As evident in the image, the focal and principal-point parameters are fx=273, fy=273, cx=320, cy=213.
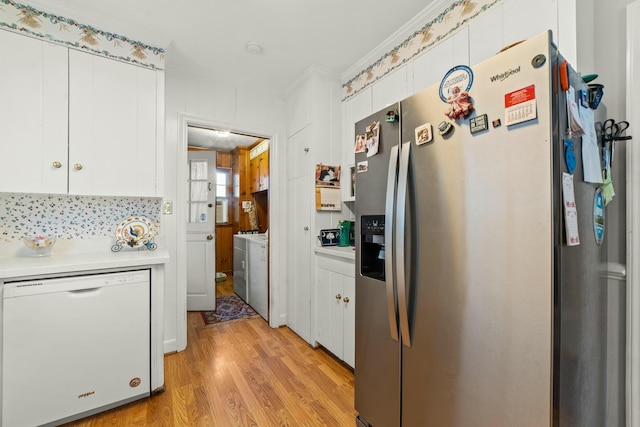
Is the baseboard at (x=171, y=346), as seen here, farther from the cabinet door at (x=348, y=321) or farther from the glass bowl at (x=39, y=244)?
the cabinet door at (x=348, y=321)

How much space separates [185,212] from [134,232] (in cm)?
45

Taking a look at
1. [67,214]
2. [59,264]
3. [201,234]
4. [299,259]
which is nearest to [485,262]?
[299,259]

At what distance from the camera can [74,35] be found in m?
1.75

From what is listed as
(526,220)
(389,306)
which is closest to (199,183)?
(389,306)

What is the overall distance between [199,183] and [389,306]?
119 inches

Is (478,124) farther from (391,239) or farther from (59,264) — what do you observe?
(59,264)

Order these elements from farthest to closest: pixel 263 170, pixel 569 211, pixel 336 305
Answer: pixel 263 170 → pixel 336 305 → pixel 569 211

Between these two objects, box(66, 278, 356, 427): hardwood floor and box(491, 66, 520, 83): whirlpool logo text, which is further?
box(66, 278, 356, 427): hardwood floor

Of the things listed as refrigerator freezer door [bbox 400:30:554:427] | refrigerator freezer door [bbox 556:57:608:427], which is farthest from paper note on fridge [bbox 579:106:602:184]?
refrigerator freezer door [bbox 400:30:554:427]

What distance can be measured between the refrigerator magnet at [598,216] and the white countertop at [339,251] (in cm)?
117

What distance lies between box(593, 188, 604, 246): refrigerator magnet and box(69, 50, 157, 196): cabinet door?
8.06 feet

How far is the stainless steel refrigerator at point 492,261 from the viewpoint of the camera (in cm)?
77

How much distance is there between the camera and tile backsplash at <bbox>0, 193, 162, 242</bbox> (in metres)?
1.79

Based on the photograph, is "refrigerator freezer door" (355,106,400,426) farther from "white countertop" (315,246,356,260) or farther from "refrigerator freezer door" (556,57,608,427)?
"refrigerator freezer door" (556,57,608,427)
